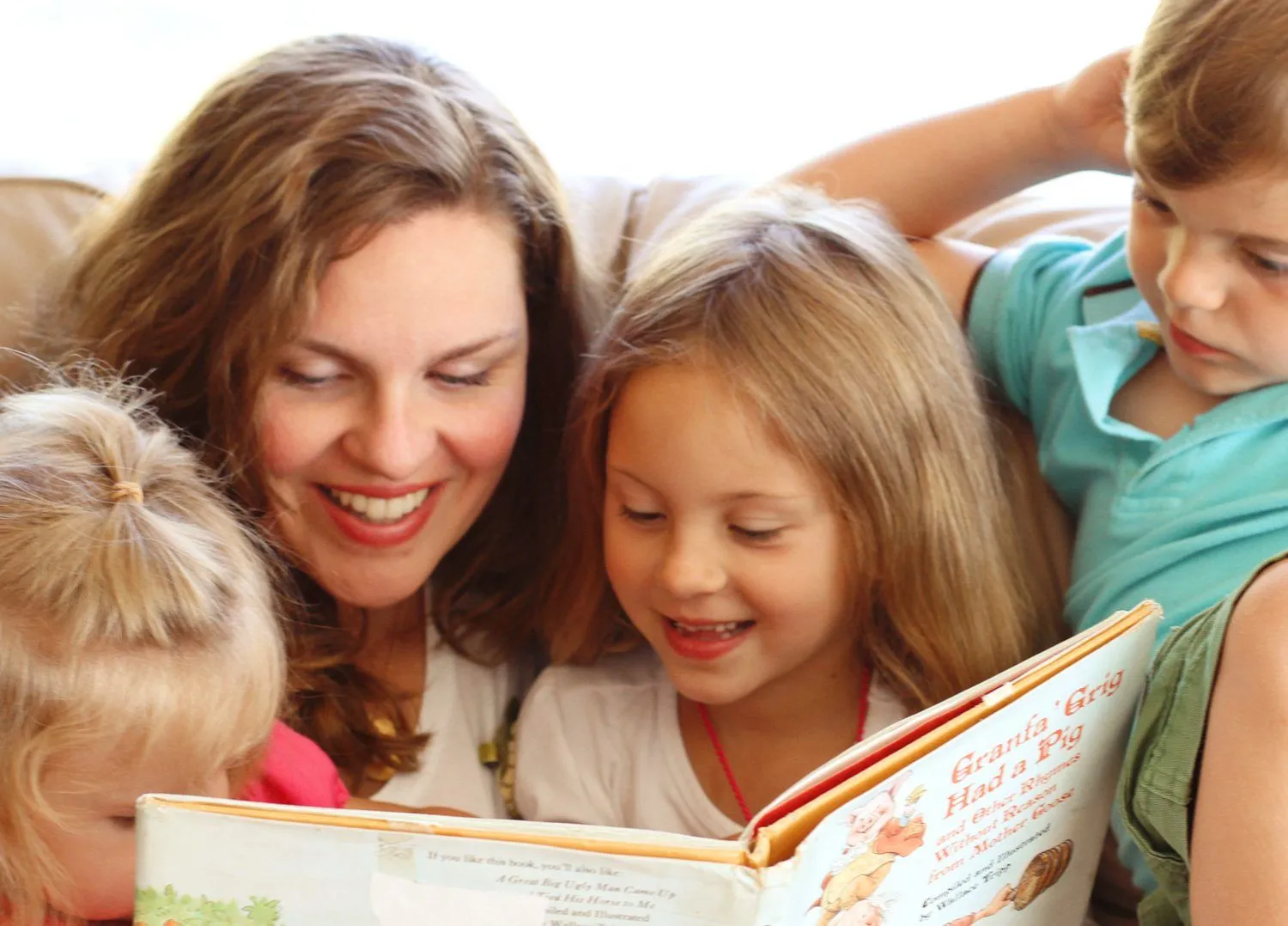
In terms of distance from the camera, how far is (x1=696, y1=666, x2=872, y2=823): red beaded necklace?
1.22m

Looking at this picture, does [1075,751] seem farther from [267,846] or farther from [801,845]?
[267,846]

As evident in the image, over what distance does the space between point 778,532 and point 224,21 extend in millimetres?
1564

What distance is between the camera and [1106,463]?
1.18 meters

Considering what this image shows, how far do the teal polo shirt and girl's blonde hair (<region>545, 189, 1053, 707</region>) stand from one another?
0.07m

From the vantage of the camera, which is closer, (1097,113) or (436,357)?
(436,357)

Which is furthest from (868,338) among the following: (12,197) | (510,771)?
(12,197)

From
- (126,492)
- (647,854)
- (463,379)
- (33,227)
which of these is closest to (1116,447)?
(463,379)

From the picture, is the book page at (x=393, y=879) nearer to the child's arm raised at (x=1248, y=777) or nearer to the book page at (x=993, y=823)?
the book page at (x=993, y=823)

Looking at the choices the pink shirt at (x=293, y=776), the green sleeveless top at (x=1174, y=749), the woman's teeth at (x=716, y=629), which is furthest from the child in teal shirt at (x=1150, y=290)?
the pink shirt at (x=293, y=776)

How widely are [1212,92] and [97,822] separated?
88 centimetres

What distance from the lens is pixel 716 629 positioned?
1.15m

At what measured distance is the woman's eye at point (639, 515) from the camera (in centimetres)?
113

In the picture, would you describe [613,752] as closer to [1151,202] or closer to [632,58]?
[1151,202]

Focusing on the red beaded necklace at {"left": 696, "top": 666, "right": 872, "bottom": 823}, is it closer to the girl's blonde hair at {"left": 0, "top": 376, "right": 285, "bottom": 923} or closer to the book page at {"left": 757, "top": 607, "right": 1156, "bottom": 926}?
the book page at {"left": 757, "top": 607, "right": 1156, "bottom": 926}
